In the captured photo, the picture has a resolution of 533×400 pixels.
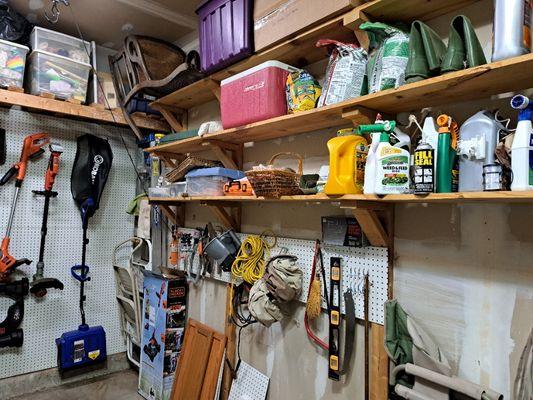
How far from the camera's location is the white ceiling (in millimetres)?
2514

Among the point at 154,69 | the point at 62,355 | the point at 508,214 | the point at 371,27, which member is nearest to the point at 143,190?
the point at 154,69

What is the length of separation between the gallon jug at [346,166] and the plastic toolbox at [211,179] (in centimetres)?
81

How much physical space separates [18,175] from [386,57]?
2.71m

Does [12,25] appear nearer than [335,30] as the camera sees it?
No

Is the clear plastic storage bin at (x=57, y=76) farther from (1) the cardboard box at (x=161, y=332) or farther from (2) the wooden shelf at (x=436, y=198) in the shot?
(2) the wooden shelf at (x=436, y=198)

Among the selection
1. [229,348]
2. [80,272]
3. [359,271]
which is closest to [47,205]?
[80,272]

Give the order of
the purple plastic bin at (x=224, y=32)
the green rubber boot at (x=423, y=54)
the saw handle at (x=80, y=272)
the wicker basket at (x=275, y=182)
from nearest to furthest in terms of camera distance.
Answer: the green rubber boot at (x=423, y=54) → the wicker basket at (x=275, y=182) → the purple plastic bin at (x=224, y=32) → the saw handle at (x=80, y=272)

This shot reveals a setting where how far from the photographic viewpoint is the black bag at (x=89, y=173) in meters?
3.00

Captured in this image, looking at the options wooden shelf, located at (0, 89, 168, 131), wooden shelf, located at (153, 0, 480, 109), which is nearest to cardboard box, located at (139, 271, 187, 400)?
wooden shelf, located at (0, 89, 168, 131)

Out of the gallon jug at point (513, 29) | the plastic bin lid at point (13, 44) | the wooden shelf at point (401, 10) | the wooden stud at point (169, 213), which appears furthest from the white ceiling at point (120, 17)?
the gallon jug at point (513, 29)

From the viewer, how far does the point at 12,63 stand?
246 centimetres

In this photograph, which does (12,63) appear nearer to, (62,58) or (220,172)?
(62,58)

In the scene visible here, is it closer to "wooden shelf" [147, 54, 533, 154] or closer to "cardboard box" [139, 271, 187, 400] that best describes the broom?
"wooden shelf" [147, 54, 533, 154]

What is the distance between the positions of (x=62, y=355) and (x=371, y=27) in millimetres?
3082
